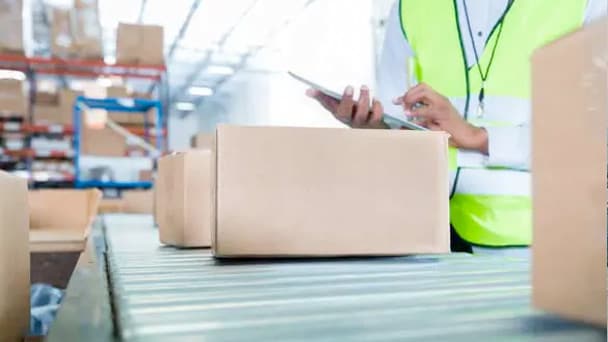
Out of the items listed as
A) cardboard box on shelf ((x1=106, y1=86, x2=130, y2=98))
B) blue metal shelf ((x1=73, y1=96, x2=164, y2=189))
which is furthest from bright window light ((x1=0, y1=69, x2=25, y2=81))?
cardboard box on shelf ((x1=106, y1=86, x2=130, y2=98))

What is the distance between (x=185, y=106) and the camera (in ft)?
40.5

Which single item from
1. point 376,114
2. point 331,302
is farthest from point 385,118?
point 331,302

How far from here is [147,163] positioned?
17.6 feet

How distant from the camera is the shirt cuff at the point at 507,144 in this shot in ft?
4.19

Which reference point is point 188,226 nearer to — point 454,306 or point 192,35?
point 454,306

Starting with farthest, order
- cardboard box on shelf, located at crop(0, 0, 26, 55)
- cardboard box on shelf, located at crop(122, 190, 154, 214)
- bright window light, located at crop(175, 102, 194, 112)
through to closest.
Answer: bright window light, located at crop(175, 102, 194, 112) < cardboard box on shelf, located at crop(0, 0, 26, 55) < cardboard box on shelf, located at crop(122, 190, 154, 214)

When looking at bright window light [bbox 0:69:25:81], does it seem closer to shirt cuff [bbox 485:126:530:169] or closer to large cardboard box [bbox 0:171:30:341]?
large cardboard box [bbox 0:171:30:341]

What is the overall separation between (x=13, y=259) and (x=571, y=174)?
71 centimetres

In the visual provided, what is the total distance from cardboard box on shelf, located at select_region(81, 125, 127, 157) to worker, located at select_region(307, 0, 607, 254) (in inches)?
167

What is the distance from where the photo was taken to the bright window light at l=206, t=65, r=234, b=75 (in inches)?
342

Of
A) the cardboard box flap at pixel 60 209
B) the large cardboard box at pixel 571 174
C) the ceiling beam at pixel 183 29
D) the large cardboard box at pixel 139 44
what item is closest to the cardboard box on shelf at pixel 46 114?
the large cardboard box at pixel 139 44

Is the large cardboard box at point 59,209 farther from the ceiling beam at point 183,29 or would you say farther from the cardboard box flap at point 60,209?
the ceiling beam at point 183,29

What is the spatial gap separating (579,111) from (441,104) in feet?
2.67

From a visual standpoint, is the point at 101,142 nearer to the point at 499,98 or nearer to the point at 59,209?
the point at 59,209
